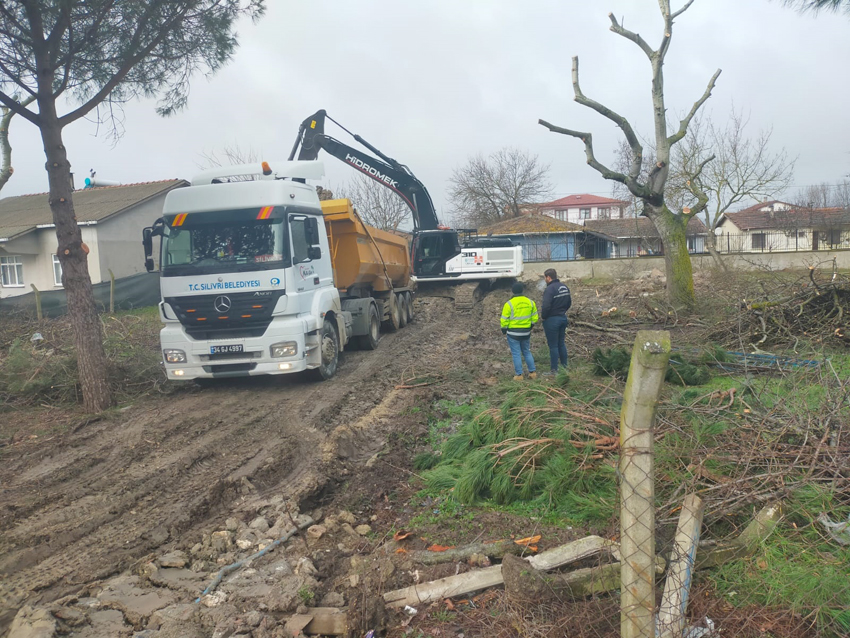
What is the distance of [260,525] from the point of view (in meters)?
5.04

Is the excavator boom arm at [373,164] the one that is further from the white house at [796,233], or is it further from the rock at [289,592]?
the white house at [796,233]

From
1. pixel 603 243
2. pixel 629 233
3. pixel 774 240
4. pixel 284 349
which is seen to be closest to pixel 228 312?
pixel 284 349

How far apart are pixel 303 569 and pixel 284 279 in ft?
18.2

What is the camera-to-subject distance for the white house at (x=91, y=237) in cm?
2419

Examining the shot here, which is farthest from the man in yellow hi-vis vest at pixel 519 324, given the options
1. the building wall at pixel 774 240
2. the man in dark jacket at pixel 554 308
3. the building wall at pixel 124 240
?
the building wall at pixel 774 240

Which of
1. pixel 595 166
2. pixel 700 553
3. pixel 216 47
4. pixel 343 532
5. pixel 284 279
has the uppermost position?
pixel 216 47

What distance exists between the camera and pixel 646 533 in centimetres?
261

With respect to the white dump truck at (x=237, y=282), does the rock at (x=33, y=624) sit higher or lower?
lower

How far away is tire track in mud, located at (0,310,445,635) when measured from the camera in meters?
4.50

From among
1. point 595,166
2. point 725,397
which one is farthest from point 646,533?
point 595,166

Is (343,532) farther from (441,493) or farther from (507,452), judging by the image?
(507,452)

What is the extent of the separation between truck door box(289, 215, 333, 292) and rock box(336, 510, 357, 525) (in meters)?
4.75

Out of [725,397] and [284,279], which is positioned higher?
[284,279]

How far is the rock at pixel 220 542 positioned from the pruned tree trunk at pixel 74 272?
16.3 ft
